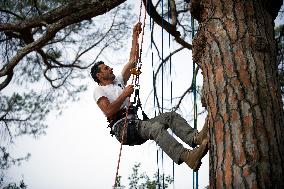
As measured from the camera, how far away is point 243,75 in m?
1.51

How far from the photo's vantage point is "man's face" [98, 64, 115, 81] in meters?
3.15

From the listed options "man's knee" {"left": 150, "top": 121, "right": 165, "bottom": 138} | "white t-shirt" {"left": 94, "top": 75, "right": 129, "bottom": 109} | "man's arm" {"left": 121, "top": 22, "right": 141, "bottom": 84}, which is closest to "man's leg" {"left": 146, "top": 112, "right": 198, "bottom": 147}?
"man's knee" {"left": 150, "top": 121, "right": 165, "bottom": 138}

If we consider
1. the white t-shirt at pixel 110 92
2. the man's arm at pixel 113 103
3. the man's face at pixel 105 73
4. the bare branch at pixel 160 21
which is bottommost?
the man's arm at pixel 113 103

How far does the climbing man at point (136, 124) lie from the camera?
2.05m

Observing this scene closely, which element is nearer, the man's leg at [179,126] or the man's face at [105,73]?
the man's leg at [179,126]

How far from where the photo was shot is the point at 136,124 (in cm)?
268

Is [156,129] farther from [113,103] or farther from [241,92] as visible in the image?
[241,92]

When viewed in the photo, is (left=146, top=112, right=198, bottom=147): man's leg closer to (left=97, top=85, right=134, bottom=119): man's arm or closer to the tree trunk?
(left=97, top=85, right=134, bottom=119): man's arm

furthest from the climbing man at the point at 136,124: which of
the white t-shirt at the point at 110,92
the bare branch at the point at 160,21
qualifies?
the bare branch at the point at 160,21

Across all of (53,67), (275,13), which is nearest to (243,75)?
(275,13)

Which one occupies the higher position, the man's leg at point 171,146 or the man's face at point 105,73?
the man's face at point 105,73

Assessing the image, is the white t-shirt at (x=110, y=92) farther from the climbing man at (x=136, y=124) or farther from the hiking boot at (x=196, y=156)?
the hiking boot at (x=196, y=156)

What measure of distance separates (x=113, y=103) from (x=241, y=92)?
4.68ft

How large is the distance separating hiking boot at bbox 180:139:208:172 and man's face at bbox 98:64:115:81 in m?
1.37
